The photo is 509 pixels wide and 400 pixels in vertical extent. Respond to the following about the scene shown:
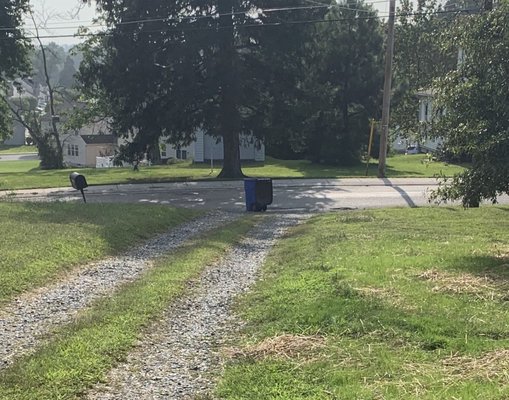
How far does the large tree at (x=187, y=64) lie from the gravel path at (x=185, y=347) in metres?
17.4

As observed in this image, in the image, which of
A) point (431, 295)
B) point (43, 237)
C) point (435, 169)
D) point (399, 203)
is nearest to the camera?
point (431, 295)

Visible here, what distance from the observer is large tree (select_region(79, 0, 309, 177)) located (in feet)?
84.8

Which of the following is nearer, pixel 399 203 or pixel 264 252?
pixel 264 252

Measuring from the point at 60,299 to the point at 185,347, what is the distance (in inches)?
101

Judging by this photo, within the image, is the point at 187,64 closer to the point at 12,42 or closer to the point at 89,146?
the point at 12,42

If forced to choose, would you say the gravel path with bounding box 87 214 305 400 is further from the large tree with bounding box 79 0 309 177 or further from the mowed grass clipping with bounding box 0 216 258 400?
the large tree with bounding box 79 0 309 177

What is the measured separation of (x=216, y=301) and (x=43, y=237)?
4.60 metres

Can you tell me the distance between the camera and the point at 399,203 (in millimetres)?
19797

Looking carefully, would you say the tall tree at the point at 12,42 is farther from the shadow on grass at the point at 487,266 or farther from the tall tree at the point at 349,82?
the shadow on grass at the point at 487,266

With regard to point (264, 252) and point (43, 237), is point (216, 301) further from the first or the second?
point (43, 237)

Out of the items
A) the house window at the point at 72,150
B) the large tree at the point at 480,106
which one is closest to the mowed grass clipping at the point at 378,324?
the large tree at the point at 480,106

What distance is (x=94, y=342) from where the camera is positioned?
→ 5.74 meters

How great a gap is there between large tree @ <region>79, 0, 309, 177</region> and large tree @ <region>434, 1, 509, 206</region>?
56.4 ft

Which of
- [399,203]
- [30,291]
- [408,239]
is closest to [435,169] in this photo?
[399,203]
